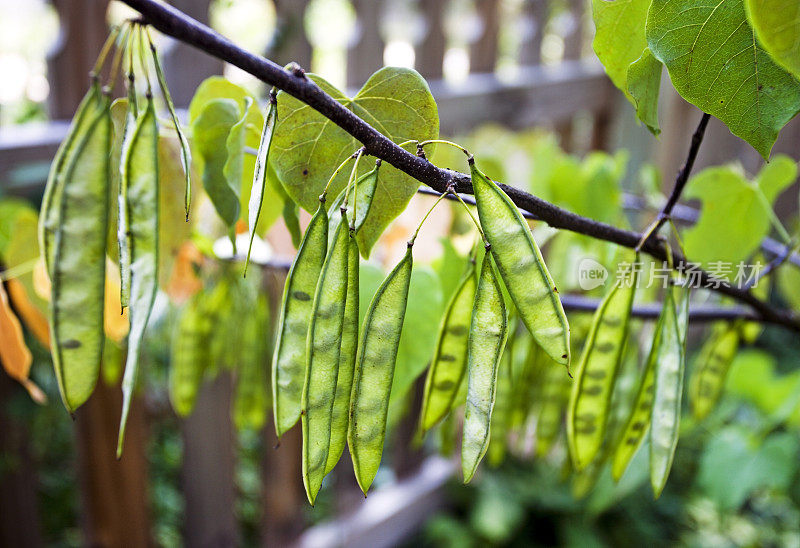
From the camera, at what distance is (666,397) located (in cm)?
38

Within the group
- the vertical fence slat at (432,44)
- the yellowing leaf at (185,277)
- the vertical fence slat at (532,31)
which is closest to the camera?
the yellowing leaf at (185,277)

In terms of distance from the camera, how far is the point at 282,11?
115cm

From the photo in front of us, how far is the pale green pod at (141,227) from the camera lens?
0.97 feet

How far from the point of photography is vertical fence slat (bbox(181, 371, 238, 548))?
1211mm

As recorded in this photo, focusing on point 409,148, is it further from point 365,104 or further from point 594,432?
point 594,432

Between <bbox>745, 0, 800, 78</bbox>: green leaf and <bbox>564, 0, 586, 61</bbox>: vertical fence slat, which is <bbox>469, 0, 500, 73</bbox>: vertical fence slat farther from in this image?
<bbox>745, 0, 800, 78</bbox>: green leaf

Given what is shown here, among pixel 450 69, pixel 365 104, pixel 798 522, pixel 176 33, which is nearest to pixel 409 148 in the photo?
pixel 365 104

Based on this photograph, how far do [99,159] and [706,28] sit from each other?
0.96 ft

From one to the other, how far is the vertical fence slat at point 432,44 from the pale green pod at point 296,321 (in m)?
1.24

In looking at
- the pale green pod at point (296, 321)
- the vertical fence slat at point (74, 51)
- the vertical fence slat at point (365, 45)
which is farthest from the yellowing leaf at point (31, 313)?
the vertical fence slat at point (365, 45)

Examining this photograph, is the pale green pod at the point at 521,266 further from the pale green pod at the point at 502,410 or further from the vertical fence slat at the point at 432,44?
the vertical fence slat at the point at 432,44

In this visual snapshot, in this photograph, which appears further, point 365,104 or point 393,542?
point 393,542

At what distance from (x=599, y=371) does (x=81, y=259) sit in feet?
1.02

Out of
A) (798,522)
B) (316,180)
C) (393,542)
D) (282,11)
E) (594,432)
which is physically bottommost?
(393,542)
